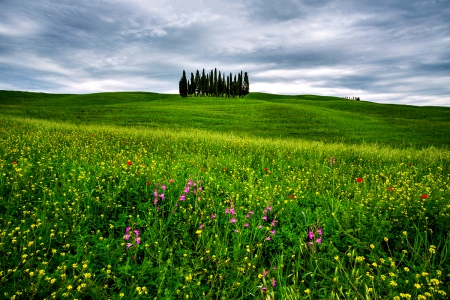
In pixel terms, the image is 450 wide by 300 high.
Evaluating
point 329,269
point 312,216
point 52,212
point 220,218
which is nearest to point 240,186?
point 220,218

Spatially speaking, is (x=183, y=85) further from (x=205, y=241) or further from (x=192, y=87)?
(x=205, y=241)

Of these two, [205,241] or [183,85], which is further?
[183,85]

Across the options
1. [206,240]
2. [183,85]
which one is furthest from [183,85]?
[206,240]

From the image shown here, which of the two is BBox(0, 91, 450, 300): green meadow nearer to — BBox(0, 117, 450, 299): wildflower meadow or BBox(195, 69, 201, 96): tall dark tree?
BBox(0, 117, 450, 299): wildflower meadow

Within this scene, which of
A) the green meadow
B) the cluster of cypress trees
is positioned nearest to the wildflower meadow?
the green meadow

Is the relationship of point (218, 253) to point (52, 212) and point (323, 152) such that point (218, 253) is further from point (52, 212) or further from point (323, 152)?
point (323, 152)

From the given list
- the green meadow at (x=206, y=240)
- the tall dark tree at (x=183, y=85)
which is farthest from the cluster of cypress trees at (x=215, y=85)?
the green meadow at (x=206, y=240)

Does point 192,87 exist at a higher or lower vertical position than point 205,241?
higher

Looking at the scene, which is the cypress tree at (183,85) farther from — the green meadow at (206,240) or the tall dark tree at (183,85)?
the green meadow at (206,240)

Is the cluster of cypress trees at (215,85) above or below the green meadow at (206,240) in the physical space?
above

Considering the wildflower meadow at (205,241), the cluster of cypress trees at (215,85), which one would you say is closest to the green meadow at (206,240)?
the wildflower meadow at (205,241)

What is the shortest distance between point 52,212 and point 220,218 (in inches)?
88.0

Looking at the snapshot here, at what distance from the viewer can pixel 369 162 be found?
716 centimetres

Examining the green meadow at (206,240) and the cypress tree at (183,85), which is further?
the cypress tree at (183,85)
